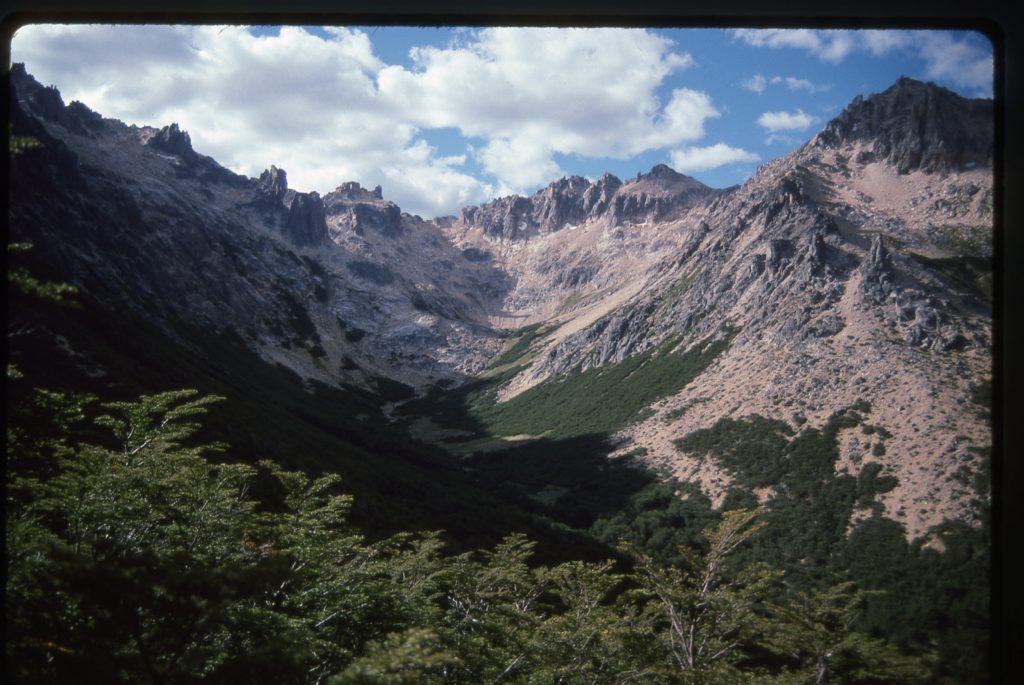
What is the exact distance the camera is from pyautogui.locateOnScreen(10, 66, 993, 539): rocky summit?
21.1ft

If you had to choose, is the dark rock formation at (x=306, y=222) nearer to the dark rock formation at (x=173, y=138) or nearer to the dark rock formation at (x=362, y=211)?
the dark rock formation at (x=362, y=211)

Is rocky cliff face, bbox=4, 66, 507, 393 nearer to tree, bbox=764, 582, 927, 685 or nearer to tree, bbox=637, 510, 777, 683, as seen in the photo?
tree, bbox=637, 510, 777, 683

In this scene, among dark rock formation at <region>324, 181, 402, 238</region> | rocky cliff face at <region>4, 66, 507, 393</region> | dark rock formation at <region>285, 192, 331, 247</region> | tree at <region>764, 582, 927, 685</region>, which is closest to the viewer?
tree at <region>764, 582, 927, 685</region>

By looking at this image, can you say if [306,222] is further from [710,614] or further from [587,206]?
[710,614]

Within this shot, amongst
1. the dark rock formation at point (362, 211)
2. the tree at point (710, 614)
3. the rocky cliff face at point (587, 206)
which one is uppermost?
the rocky cliff face at point (587, 206)

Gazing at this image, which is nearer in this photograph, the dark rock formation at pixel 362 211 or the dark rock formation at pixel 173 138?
the dark rock formation at pixel 173 138

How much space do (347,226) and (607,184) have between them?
8695 centimetres

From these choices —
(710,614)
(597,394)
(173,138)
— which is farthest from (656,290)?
(710,614)

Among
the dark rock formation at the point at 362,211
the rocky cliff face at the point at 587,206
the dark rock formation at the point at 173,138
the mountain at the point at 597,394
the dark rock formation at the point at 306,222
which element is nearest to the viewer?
the mountain at the point at 597,394

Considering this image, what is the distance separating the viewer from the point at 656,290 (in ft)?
243

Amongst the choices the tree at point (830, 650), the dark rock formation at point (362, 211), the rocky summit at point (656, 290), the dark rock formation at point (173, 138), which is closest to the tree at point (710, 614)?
the tree at point (830, 650)

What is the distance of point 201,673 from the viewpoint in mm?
3018

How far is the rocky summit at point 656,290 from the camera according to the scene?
21.1ft

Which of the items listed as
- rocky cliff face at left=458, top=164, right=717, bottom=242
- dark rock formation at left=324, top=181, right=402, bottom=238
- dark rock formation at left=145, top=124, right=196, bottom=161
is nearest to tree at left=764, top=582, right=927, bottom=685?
dark rock formation at left=145, top=124, right=196, bottom=161
